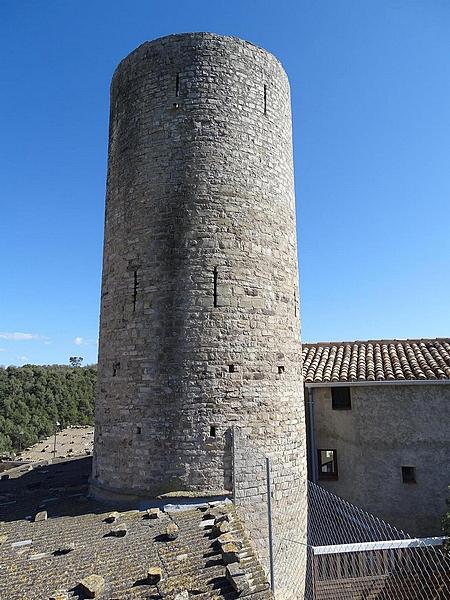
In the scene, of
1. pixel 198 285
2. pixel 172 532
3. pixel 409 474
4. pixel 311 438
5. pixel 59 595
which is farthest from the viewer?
pixel 311 438

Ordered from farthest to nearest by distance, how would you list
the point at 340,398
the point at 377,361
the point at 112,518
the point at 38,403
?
the point at 38,403, the point at 377,361, the point at 340,398, the point at 112,518

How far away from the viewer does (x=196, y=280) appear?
8906 millimetres

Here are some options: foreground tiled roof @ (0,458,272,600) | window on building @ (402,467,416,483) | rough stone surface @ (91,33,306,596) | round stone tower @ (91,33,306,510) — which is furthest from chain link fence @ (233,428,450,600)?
window on building @ (402,467,416,483)

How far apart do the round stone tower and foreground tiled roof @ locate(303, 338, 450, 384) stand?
139 inches

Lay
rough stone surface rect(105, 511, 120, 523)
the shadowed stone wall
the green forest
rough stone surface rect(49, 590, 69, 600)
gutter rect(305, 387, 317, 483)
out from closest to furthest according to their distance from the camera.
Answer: rough stone surface rect(49, 590, 69, 600) < rough stone surface rect(105, 511, 120, 523) < the shadowed stone wall < gutter rect(305, 387, 317, 483) < the green forest

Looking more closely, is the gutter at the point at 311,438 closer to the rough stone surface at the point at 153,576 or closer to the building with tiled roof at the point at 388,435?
the building with tiled roof at the point at 388,435

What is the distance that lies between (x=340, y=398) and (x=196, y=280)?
694 cm

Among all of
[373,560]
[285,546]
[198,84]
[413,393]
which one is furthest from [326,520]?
[198,84]

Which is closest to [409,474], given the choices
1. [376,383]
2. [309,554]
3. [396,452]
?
[396,452]

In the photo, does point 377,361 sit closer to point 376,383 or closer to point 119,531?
point 376,383

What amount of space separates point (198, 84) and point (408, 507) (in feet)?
41.5

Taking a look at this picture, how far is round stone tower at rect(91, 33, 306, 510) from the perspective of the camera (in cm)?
844

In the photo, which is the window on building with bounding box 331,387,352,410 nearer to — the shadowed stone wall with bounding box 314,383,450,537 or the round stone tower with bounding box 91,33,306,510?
the shadowed stone wall with bounding box 314,383,450,537

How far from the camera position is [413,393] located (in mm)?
12219
